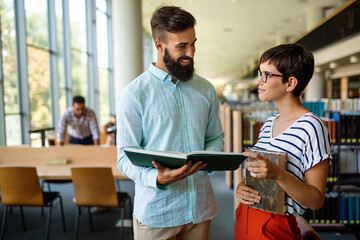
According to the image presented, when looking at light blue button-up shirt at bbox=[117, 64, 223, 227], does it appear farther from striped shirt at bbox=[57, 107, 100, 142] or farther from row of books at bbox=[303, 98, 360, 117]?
striped shirt at bbox=[57, 107, 100, 142]

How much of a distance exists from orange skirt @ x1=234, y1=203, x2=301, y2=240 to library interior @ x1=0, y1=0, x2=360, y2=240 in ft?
0.34

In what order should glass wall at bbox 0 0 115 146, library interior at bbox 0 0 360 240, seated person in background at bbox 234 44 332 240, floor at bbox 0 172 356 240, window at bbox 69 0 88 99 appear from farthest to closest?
window at bbox 69 0 88 99 → glass wall at bbox 0 0 115 146 → floor at bbox 0 172 356 240 → library interior at bbox 0 0 360 240 → seated person in background at bbox 234 44 332 240

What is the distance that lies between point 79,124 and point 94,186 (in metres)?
2.11

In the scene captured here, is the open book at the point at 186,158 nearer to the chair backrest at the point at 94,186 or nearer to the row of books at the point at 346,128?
the chair backrest at the point at 94,186

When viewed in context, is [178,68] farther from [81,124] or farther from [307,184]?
[81,124]

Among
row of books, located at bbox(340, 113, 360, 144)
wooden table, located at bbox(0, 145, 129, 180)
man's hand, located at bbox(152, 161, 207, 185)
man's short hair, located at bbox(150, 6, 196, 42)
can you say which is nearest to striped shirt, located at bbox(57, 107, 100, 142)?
wooden table, located at bbox(0, 145, 129, 180)

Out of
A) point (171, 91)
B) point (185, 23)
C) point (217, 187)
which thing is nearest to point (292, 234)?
point (171, 91)

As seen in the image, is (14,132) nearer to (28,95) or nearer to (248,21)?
(28,95)

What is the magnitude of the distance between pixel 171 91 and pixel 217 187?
396cm

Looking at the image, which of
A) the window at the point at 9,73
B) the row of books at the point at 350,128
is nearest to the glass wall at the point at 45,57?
the window at the point at 9,73

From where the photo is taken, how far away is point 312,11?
10.6 metres

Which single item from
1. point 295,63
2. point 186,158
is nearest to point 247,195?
point 186,158

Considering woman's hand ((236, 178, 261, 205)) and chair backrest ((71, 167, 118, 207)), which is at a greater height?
woman's hand ((236, 178, 261, 205))

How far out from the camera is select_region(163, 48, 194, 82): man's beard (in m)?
Result: 1.29
